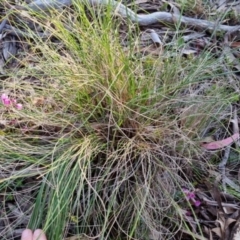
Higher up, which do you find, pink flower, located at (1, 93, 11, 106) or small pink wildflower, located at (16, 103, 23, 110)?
pink flower, located at (1, 93, 11, 106)

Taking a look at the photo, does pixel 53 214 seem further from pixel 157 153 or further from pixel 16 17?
pixel 16 17

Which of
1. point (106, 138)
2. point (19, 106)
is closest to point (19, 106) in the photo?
point (19, 106)

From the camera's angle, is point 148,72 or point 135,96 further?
point 148,72

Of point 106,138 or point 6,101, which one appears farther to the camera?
point 6,101

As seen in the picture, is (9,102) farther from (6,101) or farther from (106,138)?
(106,138)

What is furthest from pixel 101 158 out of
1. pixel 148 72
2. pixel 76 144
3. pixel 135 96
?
pixel 148 72

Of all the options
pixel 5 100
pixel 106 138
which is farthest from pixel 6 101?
pixel 106 138

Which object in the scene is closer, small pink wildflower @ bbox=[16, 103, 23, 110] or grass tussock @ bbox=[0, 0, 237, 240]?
grass tussock @ bbox=[0, 0, 237, 240]

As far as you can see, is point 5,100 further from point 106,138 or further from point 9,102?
point 106,138
